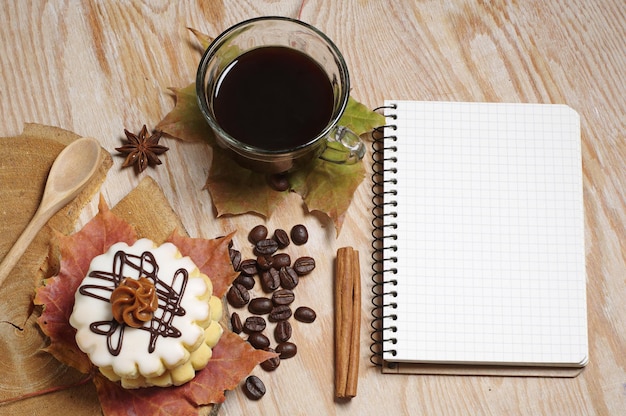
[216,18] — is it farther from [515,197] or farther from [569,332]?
[569,332]

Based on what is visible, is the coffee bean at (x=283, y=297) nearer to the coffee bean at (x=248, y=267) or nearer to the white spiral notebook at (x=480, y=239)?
the coffee bean at (x=248, y=267)

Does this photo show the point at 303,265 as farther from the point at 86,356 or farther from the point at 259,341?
the point at 86,356

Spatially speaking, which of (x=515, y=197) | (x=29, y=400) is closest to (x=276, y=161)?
(x=515, y=197)

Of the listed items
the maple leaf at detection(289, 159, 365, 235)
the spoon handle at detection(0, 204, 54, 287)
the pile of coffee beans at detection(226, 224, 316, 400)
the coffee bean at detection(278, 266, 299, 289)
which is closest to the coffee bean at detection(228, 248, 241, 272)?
the pile of coffee beans at detection(226, 224, 316, 400)

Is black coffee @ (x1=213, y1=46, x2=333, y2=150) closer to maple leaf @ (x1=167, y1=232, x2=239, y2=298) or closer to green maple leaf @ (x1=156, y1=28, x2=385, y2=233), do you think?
green maple leaf @ (x1=156, y1=28, x2=385, y2=233)

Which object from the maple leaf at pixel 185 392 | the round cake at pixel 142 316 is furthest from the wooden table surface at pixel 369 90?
the round cake at pixel 142 316

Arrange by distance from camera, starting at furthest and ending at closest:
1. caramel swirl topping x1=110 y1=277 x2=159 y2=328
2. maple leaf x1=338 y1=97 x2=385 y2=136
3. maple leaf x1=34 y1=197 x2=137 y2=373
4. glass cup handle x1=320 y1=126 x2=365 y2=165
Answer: maple leaf x1=338 y1=97 x2=385 y2=136 < glass cup handle x1=320 y1=126 x2=365 y2=165 < maple leaf x1=34 y1=197 x2=137 y2=373 < caramel swirl topping x1=110 y1=277 x2=159 y2=328

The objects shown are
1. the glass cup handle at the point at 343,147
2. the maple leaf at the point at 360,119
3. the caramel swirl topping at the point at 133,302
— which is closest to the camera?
the caramel swirl topping at the point at 133,302
